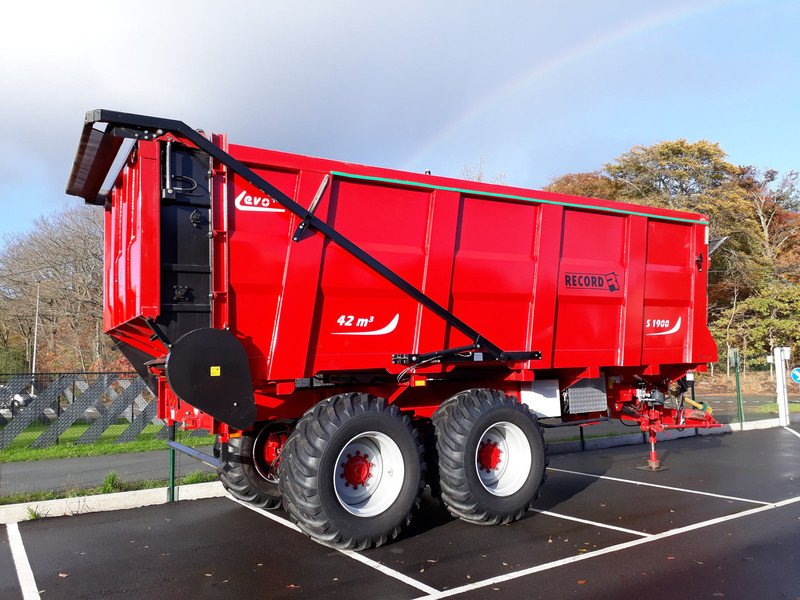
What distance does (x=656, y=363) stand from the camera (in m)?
8.51

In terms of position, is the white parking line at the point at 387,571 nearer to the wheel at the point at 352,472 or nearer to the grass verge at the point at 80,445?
the wheel at the point at 352,472

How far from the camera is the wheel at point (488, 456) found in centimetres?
637

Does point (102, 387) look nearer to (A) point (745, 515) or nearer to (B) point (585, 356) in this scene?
(B) point (585, 356)

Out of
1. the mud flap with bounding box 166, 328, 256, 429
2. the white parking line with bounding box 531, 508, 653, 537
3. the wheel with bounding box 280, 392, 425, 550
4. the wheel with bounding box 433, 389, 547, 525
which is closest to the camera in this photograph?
the mud flap with bounding box 166, 328, 256, 429

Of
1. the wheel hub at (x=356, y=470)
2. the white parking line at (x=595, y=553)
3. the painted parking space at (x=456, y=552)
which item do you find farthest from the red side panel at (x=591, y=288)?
the wheel hub at (x=356, y=470)

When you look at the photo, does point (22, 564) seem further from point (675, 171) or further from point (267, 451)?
point (675, 171)

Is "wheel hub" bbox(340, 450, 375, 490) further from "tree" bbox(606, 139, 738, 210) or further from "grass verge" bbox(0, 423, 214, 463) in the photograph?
"tree" bbox(606, 139, 738, 210)

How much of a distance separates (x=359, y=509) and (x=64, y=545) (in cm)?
281

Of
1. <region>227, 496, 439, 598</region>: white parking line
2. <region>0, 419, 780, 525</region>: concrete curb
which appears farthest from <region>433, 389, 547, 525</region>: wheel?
<region>0, 419, 780, 525</region>: concrete curb

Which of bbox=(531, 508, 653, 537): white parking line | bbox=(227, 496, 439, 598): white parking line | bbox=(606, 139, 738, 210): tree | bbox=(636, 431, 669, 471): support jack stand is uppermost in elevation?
bbox=(606, 139, 738, 210): tree

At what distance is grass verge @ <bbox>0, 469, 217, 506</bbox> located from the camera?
23.9 feet

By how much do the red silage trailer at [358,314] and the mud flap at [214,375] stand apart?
2 centimetres

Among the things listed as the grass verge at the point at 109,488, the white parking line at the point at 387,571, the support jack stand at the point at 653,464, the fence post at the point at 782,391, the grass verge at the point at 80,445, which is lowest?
the grass verge at the point at 80,445

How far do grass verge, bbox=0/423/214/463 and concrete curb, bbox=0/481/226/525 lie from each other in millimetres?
2902
